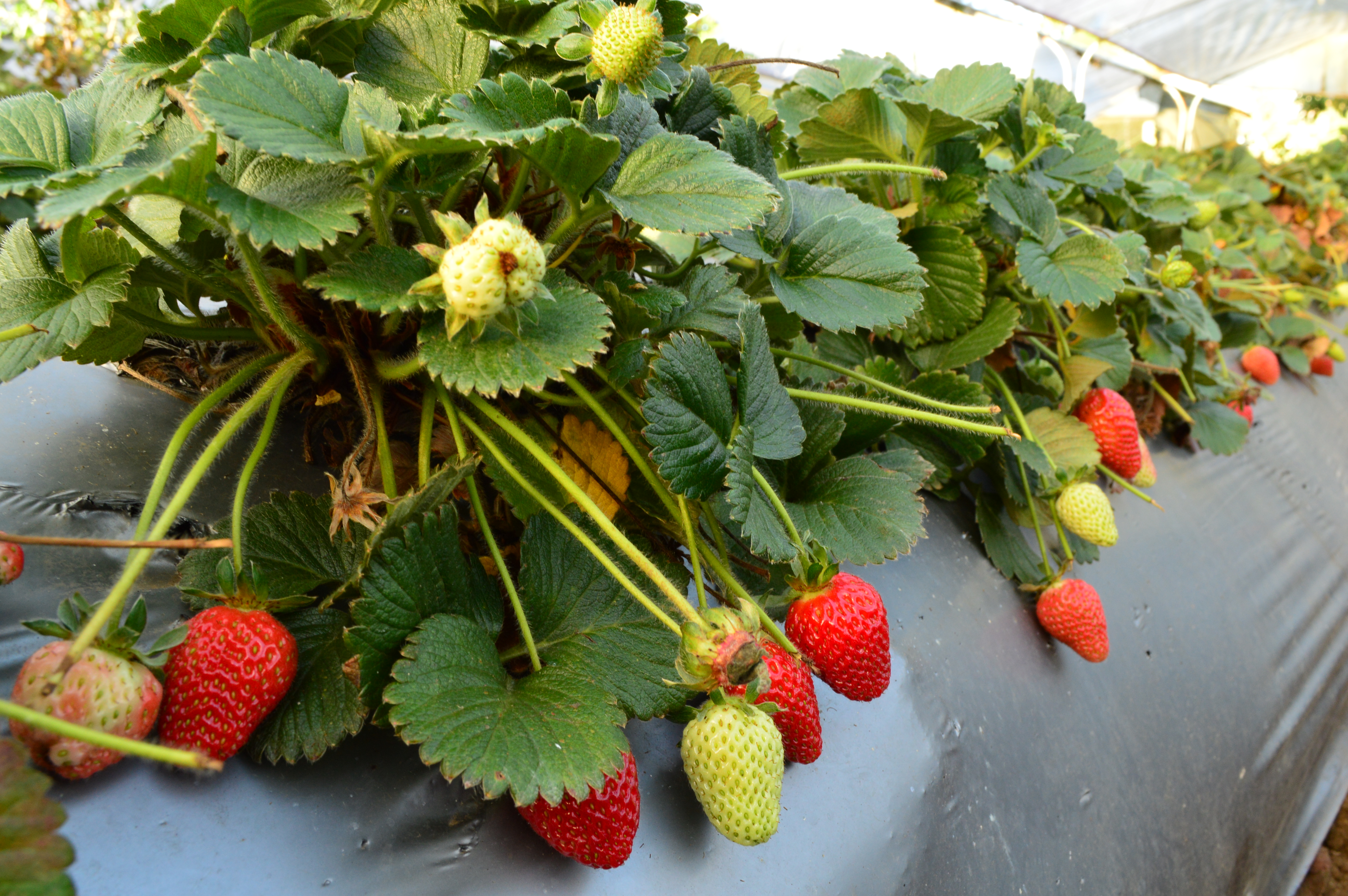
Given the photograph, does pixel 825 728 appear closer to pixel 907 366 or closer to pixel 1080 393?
pixel 907 366

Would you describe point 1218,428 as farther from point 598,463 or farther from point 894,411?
point 598,463

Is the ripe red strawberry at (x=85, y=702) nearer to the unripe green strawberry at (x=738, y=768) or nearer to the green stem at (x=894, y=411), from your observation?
the unripe green strawberry at (x=738, y=768)

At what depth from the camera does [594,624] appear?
0.43 meters

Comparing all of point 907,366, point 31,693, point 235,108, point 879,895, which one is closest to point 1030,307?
point 907,366

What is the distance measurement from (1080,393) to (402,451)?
0.74 metres

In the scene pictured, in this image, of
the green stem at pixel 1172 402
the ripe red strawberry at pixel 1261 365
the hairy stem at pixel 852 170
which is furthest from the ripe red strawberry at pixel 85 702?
the ripe red strawberry at pixel 1261 365

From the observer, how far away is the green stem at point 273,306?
0.41 metres

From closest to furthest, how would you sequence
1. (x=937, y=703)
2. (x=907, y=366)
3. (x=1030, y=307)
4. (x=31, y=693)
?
(x=31, y=693) → (x=937, y=703) → (x=907, y=366) → (x=1030, y=307)

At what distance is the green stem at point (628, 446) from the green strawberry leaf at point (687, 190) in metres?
0.11

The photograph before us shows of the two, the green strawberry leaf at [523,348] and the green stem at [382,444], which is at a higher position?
the green strawberry leaf at [523,348]

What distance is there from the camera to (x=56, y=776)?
1.11 feet

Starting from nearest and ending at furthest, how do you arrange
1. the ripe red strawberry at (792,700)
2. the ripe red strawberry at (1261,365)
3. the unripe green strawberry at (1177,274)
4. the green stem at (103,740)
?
the green stem at (103,740)
the ripe red strawberry at (792,700)
the unripe green strawberry at (1177,274)
the ripe red strawberry at (1261,365)

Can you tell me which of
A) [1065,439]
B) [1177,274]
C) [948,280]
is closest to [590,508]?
[948,280]

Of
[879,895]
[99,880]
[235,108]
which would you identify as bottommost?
[879,895]
